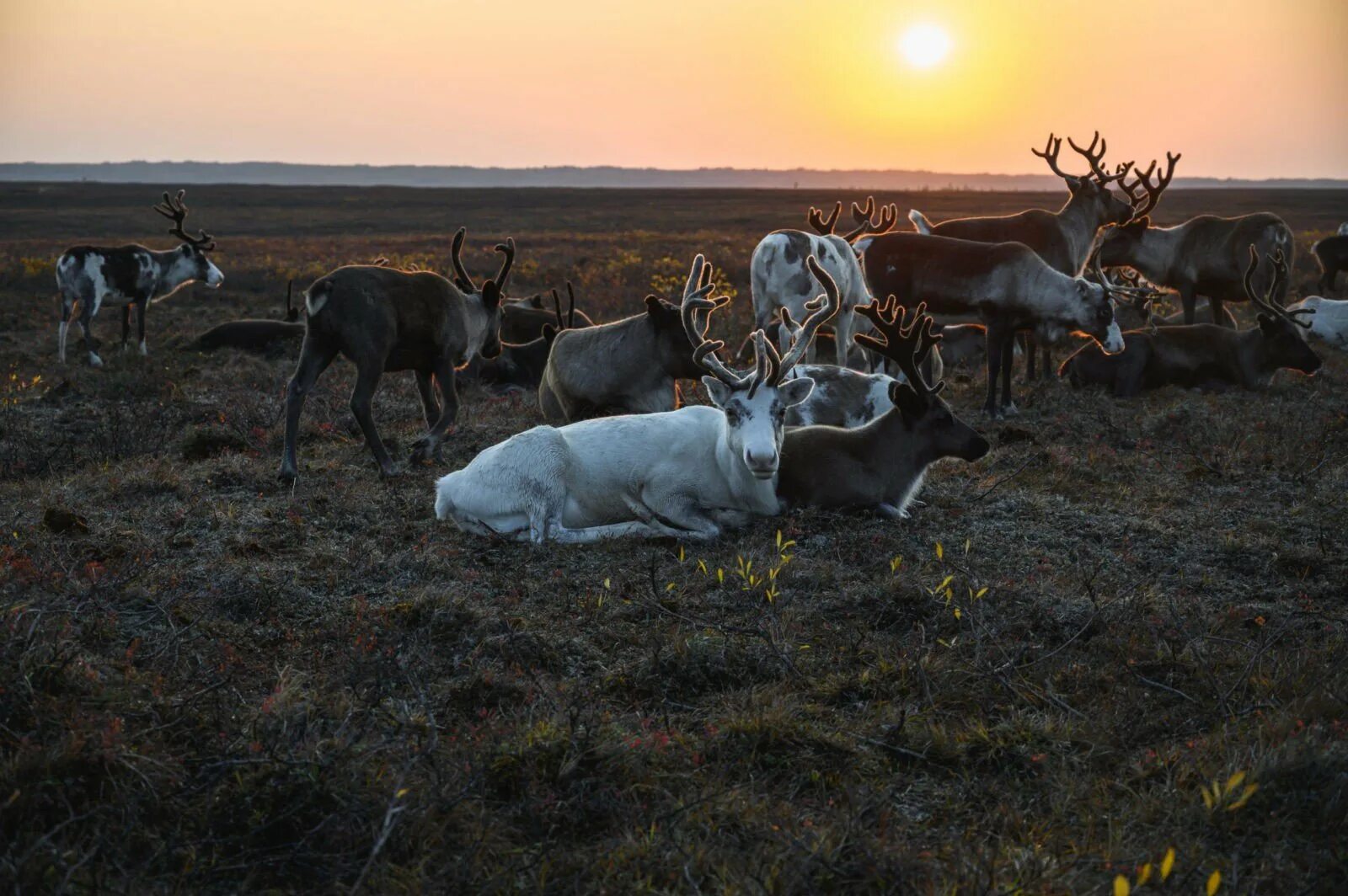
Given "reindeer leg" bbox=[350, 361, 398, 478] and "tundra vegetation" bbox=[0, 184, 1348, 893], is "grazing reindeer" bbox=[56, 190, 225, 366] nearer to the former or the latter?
"tundra vegetation" bbox=[0, 184, 1348, 893]

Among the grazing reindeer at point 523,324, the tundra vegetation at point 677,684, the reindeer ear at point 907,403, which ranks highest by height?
the reindeer ear at point 907,403

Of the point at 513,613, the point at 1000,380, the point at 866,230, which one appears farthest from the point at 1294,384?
the point at 513,613

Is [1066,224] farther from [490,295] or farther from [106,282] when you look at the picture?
[106,282]

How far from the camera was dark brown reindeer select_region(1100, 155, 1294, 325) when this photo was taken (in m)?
15.7

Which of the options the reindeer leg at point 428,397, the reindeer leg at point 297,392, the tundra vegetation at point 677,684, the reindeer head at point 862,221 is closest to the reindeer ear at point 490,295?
the reindeer leg at point 428,397

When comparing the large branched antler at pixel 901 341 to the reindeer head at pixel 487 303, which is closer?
the large branched antler at pixel 901 341

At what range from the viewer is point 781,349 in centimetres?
904

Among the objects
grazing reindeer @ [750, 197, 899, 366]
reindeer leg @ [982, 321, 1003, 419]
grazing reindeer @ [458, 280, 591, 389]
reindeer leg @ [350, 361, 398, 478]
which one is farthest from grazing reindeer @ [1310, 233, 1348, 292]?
reindeer leg @ [350, 361, 398, 478]

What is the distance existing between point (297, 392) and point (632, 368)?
2.97m

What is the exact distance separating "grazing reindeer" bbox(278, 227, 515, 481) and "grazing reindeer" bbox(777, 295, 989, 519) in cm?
309

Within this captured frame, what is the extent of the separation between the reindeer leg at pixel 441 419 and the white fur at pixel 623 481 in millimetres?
1927

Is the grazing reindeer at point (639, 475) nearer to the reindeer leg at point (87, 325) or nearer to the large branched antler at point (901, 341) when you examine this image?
the large branched antler at point (901, 341)

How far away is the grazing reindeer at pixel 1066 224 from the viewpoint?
14.7m

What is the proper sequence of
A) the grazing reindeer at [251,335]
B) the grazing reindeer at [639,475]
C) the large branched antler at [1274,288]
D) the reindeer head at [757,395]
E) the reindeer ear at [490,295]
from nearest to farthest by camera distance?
the reindeer head at [757,395]
the grazing reindeer at [639,475]
the reindeer ear at [490,295]
the large branched antler at [1274,288]
the grazing reindeer at [251,335]
